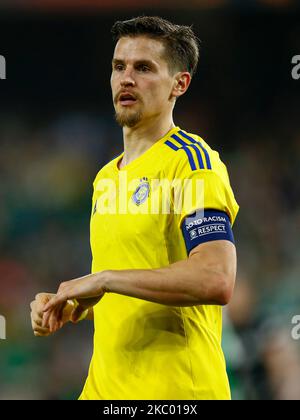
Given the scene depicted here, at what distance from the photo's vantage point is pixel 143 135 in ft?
9.44

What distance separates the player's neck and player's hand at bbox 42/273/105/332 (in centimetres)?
72

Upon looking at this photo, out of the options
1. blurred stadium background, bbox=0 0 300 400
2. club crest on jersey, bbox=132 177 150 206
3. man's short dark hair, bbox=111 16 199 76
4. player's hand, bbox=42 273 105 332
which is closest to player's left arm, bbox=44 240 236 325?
player's hand, bbox=42 273 105 332

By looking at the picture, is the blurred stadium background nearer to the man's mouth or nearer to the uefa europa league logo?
the uefa europa league logo

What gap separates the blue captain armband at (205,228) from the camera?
2340 mm

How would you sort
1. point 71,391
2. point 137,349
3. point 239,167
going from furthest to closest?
1. point 239,167
2. point 71,391
3. point 137,349

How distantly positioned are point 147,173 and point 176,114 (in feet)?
11.0

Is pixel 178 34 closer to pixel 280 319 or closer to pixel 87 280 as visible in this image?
pixel 87 280

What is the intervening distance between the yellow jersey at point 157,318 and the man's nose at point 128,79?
0.33m

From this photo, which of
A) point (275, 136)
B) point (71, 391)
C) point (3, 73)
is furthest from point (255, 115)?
point (71, 391)

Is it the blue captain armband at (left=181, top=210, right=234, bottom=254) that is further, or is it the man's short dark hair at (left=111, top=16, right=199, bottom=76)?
the man's short dark hair at (left=111, top=16, right=199, bottom=76)

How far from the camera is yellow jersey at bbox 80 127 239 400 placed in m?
2.53

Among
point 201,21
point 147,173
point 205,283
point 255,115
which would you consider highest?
point 201,21

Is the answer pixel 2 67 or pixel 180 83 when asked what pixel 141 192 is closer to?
pixel 180 83

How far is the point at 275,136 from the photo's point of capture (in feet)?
19.2
